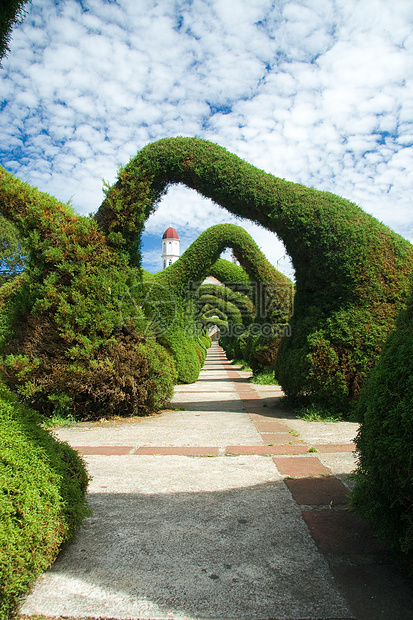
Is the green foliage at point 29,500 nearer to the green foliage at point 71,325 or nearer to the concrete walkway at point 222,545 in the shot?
the concrete walkway at point 222,545

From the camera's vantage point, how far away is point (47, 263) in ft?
19.8

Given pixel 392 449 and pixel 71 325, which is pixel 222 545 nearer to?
pixel 392 449

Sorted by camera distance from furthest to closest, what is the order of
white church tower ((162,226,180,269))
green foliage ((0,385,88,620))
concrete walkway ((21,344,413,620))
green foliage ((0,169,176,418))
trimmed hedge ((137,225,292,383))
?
white church tower ((162,226,180,269))
trimmed hedge ((137,225,292,383))
green foliage ((0,169,176,418))
concrete walkway ((21,344,413,620))
green foliage ((0,385,88,620))

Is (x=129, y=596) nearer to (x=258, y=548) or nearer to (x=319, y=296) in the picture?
(x=258, y=548)

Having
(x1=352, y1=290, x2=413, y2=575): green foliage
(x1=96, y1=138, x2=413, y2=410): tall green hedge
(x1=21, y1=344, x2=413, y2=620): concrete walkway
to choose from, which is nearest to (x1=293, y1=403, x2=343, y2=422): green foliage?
(x1=96, y1=138, x2=413, y2=410): tall green hedge

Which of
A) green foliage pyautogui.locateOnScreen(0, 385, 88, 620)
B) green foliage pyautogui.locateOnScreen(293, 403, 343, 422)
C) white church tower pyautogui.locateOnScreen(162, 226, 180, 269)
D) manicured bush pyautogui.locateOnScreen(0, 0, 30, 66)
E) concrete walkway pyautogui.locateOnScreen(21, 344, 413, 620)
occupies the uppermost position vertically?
white church tower pyautogui.locateOnScreen(162, 226, 180, 269)

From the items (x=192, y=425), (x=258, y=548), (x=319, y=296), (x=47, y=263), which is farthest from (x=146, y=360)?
(x=258, y=548)

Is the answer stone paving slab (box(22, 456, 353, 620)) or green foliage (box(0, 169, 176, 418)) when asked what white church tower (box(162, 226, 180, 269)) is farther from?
stone paving slab (box(22, 456, 353, 620))

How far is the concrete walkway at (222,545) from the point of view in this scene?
1.66 metres

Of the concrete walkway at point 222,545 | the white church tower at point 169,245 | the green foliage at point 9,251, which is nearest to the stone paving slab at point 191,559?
the concrete walkway at point 222,545

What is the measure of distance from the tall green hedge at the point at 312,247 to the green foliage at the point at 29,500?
453 centimetres

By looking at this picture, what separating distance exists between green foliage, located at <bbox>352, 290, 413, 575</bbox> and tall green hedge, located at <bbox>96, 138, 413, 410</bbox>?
3976 mm

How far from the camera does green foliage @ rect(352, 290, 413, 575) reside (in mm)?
1682

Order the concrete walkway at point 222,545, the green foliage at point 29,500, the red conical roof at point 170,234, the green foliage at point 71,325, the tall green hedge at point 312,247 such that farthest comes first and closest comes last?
1. the red conical roof at point 170,234
2. the tall green hedge at point 312,247
3. the green foliage at point 71,325
4. the concrete walkway at point 222,545
5. the green foliage at point 29,500
